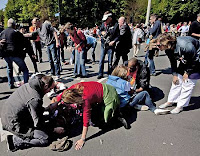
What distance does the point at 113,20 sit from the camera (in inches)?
177

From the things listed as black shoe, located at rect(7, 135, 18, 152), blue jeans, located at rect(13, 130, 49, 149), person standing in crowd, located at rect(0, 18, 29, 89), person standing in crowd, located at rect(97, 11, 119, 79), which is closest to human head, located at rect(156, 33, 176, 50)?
person standing in crowd, located at rect(97, 11, 119, 79)

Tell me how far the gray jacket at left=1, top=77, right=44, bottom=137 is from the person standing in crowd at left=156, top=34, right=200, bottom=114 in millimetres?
2000

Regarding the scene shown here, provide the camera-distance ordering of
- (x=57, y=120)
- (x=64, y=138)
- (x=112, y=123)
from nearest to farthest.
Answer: (x=64, y=138) → (x=57, y=120) → (x=112, y=123)

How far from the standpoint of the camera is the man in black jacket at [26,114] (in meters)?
2.22

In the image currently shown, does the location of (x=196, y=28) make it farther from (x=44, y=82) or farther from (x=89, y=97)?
(x=44, y=82)

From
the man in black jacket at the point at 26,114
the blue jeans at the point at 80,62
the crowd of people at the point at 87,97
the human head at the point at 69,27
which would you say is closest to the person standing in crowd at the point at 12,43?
the crowd of people at the point at 87,97

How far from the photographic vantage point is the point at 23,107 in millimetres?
2232

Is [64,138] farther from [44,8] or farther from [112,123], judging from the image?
[44,8]

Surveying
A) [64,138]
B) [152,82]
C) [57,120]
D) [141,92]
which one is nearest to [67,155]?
[64,138]

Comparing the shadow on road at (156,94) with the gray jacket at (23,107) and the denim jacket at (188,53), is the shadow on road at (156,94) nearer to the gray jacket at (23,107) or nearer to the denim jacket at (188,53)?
the denim jacket at (188,53)

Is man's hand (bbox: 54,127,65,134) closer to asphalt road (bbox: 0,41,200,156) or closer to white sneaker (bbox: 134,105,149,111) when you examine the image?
asphalt road (bbox: 0,41,200,156)

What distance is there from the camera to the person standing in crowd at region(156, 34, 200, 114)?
2.72m

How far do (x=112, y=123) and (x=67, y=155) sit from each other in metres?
0.97

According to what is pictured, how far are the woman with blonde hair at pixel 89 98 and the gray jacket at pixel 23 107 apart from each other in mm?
342
